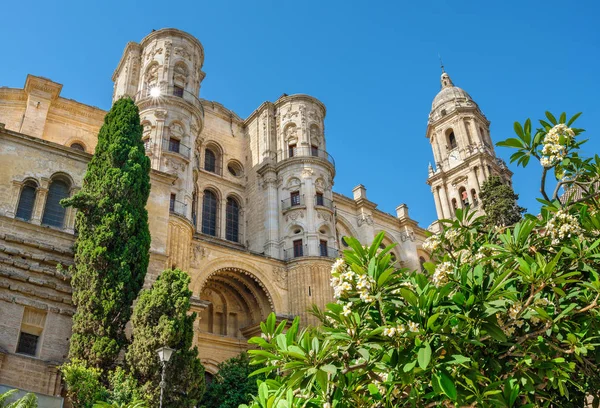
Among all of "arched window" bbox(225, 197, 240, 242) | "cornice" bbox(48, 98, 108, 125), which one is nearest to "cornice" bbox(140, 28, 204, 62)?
"cornice" bbox(48, 98, 108, 125)

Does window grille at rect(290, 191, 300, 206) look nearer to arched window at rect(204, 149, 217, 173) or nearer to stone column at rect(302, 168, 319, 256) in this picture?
stone column at rect(302, 168, 319, 256)

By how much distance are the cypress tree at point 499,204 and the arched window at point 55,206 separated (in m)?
16.0

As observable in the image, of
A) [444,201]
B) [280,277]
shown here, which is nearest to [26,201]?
[280,277]

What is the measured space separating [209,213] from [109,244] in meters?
12.8

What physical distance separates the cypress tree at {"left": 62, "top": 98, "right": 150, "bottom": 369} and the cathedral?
1.05 metres

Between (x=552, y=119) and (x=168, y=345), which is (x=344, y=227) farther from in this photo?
(x=552, y=119)

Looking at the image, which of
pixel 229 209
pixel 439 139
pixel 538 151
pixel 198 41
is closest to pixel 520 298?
pixel 538 151

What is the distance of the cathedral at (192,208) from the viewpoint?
1438 centimetres

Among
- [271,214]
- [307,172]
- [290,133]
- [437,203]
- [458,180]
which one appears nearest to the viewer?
[271,214]

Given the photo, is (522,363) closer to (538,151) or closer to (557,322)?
(557,322)

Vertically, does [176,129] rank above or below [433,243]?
above

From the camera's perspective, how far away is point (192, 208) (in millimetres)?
26328

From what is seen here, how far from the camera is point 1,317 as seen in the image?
13.6 metres

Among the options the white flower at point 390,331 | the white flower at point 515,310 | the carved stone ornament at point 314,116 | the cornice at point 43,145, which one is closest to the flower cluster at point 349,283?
the white flower at point 390,331
